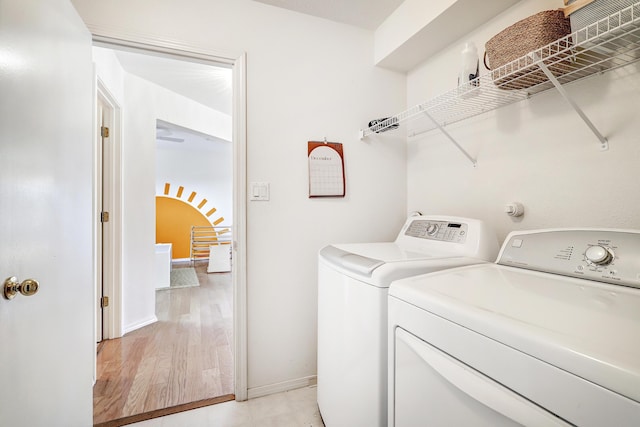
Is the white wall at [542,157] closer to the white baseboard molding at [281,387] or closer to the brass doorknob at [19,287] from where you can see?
the white baseboard molding at [281,387]

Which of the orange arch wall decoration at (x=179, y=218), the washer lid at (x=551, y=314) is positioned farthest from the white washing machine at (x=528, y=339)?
the orange arch wall decoration at (x=179, y=218)

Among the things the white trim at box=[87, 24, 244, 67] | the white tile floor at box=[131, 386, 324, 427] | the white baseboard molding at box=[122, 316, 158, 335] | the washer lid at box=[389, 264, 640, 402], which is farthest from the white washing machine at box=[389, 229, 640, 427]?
the white baseboard molding at box=[122, 316, 158, 335]

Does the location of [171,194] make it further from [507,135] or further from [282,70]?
[507,135]

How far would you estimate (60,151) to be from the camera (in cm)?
111

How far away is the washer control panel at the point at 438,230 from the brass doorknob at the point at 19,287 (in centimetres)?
155

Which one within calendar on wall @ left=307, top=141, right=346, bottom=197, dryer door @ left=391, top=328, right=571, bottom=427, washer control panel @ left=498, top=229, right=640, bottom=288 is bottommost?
dryer door @ left=391, top=328, right=571, bottom=427

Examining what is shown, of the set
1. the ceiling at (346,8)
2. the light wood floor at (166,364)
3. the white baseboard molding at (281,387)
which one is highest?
the ceiling at (346,8)

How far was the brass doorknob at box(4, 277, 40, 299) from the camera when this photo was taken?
80 centimetres

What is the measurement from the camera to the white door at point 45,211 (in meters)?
0.81

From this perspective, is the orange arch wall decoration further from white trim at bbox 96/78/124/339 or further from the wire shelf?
the wire shelf

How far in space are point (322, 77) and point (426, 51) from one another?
681 millimetres

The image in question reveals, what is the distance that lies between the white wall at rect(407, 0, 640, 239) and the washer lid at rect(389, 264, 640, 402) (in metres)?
0.46

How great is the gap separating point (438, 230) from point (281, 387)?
131cm

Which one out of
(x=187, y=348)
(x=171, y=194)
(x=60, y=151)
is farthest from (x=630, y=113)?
(x=171, y=194)
